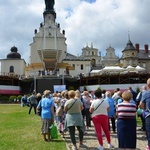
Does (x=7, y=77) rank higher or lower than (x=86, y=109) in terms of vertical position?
higher

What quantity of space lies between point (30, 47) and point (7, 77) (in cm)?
3053

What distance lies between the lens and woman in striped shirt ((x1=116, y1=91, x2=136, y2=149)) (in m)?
8.09

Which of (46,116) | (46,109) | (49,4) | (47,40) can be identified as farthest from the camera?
(49,4)

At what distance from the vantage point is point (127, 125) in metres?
8.13

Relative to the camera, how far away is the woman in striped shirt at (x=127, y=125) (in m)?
8.09

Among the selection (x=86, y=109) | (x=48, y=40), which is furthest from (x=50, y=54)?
(x=86, y=109)

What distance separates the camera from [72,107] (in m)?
9.60

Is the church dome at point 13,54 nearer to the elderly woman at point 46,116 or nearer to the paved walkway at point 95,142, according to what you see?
the paved walkway at point 95,142

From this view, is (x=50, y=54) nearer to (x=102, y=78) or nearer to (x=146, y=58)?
(x=102, y=78)

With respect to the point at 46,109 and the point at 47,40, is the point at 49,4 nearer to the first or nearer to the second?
the point at 47,40

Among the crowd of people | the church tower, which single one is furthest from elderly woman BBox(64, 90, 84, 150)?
the church tower

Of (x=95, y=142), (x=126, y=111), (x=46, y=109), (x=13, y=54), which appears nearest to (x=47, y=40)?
(x=13, y=54)

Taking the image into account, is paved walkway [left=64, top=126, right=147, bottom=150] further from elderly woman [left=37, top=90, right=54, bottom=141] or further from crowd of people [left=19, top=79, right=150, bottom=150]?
elderly woman [left=37, top=90, right=54, bottom=141]

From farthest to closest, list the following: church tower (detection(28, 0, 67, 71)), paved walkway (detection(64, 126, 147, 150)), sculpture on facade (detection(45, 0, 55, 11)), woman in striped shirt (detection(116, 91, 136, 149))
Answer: sculpture on facade (detection(45, 0, 55, 11)) < church tower (detection(28, 0, 67, 71)) < paved walkway (detection(64, 126, 147, 150)) < woman in striped shirt (detection(116, 91, 136, 149))
